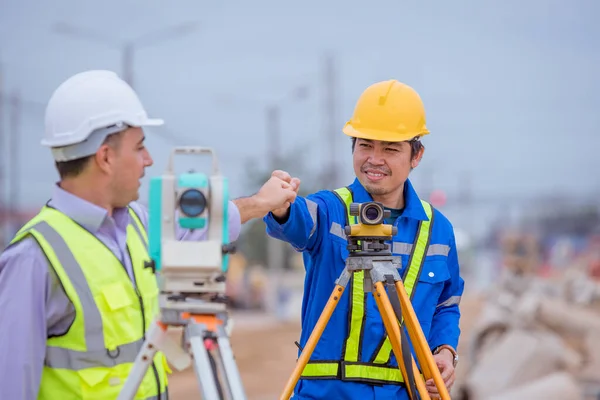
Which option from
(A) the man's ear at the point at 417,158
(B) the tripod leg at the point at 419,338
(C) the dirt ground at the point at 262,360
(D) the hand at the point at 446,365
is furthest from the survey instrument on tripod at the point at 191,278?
(C) the dirt ground at the point at 262,360

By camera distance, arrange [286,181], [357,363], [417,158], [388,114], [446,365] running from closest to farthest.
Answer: [286,181] → [357,363] → [446,365] → [388,114] → [417,158]

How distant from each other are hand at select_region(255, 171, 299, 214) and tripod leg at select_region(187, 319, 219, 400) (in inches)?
39.7

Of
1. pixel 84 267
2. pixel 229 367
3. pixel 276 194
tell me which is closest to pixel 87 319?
pixel 84 267

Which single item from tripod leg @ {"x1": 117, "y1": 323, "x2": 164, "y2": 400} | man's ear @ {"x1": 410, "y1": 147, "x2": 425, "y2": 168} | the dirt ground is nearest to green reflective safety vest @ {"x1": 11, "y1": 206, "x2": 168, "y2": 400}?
tripod leg @ {"x1": 117, "y1": 323, "x2": 164, "y2": 400}

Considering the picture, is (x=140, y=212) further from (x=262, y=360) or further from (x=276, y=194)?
(x=262, y=360)

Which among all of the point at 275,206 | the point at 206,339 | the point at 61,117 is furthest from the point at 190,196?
the point at 275,206

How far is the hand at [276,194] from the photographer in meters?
3.84

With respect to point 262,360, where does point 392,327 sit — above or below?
above

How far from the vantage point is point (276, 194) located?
3865mm

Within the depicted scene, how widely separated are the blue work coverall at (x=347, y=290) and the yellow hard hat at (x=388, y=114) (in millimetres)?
234

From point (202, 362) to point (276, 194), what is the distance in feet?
3.78

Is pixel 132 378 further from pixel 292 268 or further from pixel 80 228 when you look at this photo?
pixel 292 268

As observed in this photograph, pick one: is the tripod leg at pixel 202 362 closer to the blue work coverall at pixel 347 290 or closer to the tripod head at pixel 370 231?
the tripod head at pixel 370 231

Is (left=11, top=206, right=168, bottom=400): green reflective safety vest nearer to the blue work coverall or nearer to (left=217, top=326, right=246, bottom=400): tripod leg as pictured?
(left=217, top=326, right=246, bottom=400): tripod leg
